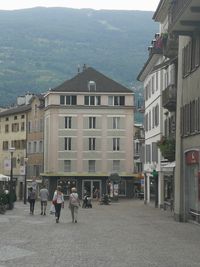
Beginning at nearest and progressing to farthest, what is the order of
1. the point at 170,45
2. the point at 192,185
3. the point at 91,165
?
the point at 192,185 < the point at 170,45 < the point at 91,165

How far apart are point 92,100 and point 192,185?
198 ft

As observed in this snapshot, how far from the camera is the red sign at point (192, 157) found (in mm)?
29844

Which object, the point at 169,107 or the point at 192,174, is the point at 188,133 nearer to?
the point at 192,174

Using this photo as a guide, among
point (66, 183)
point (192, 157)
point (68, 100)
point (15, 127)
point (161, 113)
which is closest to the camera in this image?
point (192, 157)

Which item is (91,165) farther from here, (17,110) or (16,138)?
(17,110)

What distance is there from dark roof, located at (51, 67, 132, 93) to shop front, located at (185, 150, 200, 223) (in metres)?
59.9

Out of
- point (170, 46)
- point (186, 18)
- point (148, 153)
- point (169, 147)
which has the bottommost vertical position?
point (169, 147)

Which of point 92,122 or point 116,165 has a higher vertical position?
point 92,122

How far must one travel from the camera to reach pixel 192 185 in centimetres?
3181

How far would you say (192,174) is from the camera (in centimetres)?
3156

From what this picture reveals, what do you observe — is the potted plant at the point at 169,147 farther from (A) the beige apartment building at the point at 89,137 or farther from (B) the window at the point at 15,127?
(B) the window at the point at 15,127

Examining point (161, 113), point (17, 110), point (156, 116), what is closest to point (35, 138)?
point (17, 110)

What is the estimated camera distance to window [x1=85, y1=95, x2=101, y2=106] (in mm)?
91269

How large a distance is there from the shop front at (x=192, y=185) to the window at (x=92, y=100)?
59.3 m
